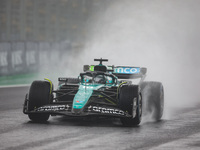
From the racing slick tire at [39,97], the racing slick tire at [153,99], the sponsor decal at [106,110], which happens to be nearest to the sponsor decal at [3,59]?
the racing slick tire at [153,99]

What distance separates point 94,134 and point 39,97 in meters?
2.07

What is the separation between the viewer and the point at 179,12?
29000mm

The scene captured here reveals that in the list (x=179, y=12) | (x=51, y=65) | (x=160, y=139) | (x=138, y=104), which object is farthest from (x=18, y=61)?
(x=160, y=139)

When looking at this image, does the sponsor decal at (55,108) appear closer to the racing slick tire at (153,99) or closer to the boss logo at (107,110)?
the boss logo at (107,110)

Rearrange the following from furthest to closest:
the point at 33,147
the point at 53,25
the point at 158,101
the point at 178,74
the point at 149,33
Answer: the point at 53,25 → the point at 149,33 → the point at 178,74 → the point at 158,101 → the point at 33,147

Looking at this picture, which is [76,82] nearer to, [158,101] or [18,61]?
[158,101]

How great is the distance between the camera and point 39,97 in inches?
483

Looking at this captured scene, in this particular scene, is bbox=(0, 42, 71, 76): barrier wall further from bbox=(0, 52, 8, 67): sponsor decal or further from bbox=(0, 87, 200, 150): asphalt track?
bbox=(0, 87, 200, 150): asphalt track

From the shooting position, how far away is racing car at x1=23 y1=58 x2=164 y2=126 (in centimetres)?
1176

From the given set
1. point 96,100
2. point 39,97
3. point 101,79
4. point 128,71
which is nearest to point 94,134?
point 39,97

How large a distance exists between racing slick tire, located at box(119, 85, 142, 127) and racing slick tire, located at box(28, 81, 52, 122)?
1492 millimetres

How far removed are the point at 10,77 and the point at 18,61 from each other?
879 millimetres

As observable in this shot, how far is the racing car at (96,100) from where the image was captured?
11758 mm

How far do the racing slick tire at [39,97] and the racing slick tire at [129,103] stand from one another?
4.89ft
